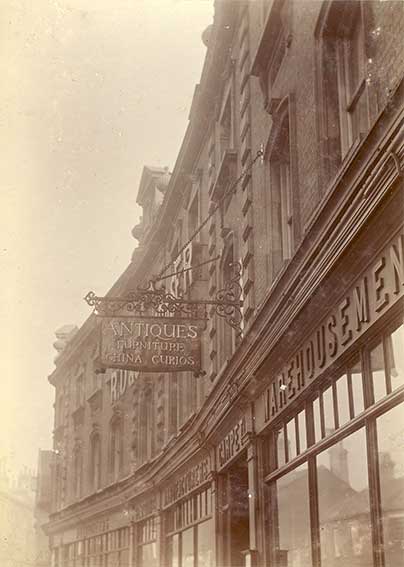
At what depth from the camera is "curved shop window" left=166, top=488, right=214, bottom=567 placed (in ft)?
40.7

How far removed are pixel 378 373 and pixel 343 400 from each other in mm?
828

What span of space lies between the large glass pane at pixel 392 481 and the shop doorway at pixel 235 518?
5332 mm

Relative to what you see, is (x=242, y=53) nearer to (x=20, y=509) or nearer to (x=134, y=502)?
(x=134, y=502)

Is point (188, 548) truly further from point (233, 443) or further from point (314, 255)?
point (314, 255)

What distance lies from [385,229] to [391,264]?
0.23 metres

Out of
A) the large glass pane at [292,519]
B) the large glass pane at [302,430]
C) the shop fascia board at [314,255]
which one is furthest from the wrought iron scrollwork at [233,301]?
the large glass pane at [302,430]

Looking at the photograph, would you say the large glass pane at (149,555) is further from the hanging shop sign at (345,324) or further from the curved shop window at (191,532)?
the hanging shop sign at (345,324)

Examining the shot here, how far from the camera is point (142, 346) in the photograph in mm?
10188

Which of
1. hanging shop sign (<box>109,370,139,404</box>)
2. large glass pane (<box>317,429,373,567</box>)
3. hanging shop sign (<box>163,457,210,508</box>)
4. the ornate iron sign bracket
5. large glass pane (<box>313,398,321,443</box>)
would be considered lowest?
large glass pane (<box>317,429,373,567</box>)

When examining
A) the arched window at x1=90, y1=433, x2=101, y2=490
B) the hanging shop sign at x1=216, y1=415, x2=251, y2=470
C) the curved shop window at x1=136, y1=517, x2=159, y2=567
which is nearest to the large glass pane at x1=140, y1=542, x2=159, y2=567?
the curved shop window at x1=136, y1=517, x2=159, y2=567

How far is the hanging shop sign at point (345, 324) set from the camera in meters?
5.50

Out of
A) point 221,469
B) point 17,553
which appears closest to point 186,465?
point 221,469

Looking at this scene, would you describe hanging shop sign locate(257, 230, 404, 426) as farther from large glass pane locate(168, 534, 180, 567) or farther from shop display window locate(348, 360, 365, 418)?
large glass pane locate(168, 534, 180, 567)

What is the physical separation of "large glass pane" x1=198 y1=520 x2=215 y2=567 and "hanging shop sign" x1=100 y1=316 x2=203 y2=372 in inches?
122
